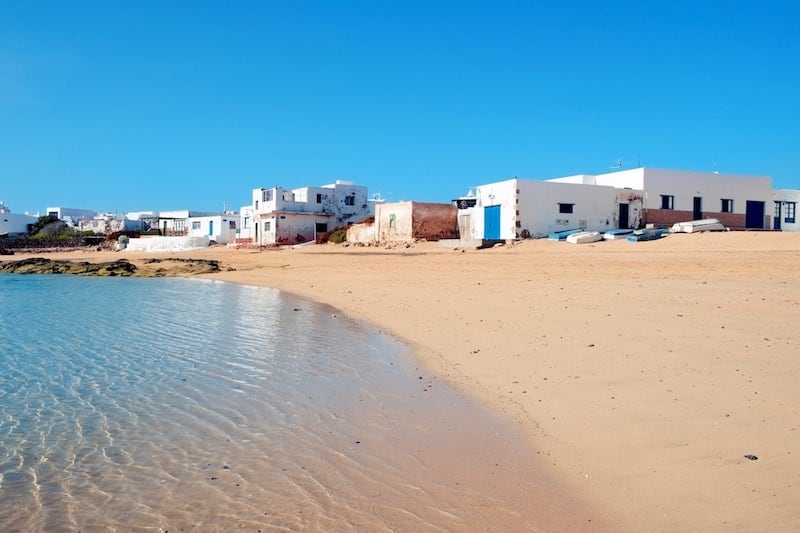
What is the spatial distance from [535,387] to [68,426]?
4.94 meters

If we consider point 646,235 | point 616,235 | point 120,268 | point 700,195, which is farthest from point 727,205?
point 120,268

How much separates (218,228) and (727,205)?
159 ft

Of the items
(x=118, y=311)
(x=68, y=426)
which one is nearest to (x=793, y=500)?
(x=68, y=426)

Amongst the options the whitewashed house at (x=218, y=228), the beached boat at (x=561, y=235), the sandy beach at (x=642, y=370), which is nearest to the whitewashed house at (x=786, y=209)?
the beached boat at (x=561, y=235)

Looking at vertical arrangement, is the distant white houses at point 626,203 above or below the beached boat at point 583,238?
above

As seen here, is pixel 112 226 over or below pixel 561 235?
over

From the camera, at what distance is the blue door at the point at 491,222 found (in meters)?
33.8

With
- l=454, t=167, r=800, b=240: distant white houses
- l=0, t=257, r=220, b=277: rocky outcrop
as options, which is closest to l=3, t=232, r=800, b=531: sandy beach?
l=454, t=167, r=800, b=240: distant white houses

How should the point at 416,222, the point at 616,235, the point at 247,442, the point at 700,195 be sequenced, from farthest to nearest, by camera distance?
the point at 416,222, the point at 700,195, the point at 616,235, the point at 247,442

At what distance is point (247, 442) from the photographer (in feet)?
18.2

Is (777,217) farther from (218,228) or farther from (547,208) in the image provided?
(218,228)

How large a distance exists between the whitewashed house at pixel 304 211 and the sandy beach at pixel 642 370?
116ft

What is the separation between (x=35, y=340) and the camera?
466 inches

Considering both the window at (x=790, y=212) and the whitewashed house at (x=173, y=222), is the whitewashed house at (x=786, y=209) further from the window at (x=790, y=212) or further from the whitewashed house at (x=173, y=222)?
the whitewashed house at (x=173, y=222)
